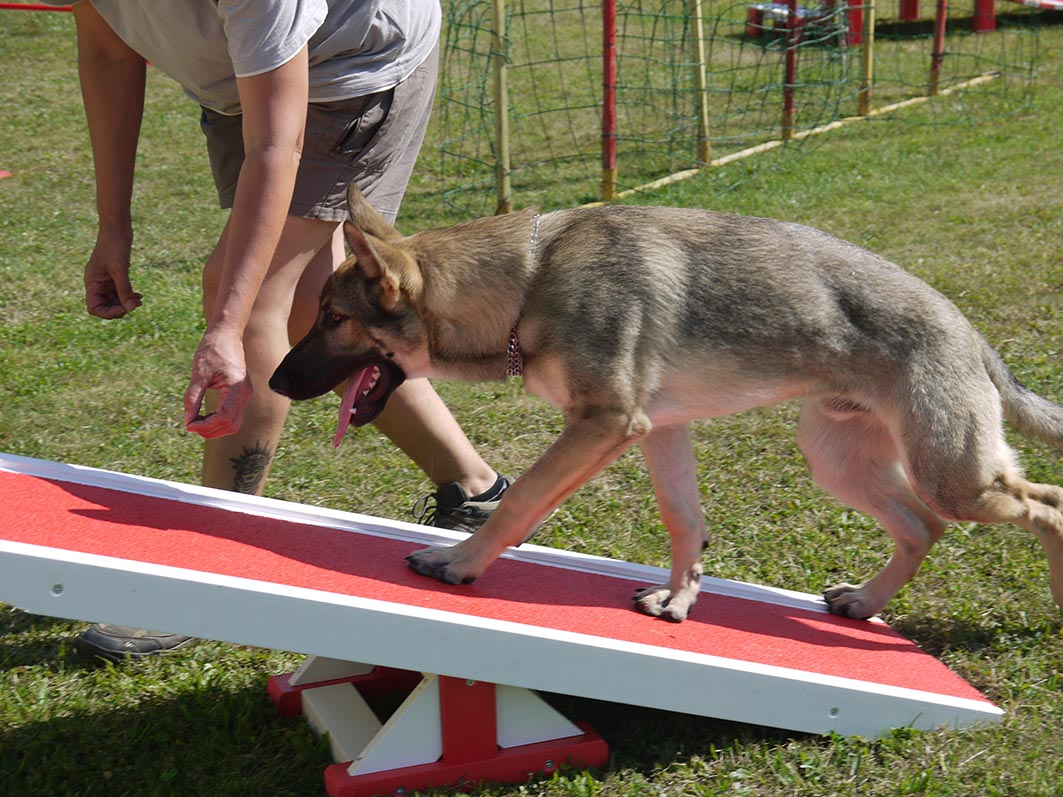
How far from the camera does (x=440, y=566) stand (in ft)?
Answer: 11.8

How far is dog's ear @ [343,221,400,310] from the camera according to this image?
3465mm

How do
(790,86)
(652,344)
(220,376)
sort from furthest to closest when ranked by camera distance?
(790,86) < (652,344) < (220,376)

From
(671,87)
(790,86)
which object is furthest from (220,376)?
(671,87)

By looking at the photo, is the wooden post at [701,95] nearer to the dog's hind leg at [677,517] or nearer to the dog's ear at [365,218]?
the dog's hind leg at [677,517]

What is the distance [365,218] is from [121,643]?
1.72m

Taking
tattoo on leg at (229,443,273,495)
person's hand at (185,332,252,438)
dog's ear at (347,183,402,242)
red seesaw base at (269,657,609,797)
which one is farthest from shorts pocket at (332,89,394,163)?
red seesaw base at (269,657,609,797)

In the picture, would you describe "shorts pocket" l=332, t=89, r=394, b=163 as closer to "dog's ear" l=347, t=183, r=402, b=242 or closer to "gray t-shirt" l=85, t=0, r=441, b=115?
"gray t-shirt" l=85, t=0, r=441, b=115

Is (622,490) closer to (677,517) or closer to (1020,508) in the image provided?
(677,517)

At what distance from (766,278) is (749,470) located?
202 cm

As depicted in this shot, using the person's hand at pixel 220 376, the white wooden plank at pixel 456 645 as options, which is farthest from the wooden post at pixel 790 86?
the person's hand at pixel 220 376

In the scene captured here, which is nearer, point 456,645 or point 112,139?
point 456,645

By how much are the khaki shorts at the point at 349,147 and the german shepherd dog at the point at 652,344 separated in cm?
34

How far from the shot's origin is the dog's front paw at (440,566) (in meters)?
3.58

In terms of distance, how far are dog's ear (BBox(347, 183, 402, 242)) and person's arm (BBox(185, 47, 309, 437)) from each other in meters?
0.31
